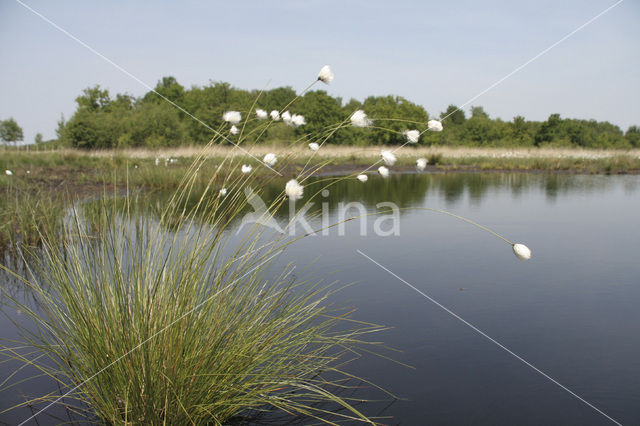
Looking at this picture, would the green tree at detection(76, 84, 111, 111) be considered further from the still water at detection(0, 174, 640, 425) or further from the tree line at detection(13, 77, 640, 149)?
the still water at detection(0, 174, 640, 425)

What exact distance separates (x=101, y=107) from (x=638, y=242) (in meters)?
44.5

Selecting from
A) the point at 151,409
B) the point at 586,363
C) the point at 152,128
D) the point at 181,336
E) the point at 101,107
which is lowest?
the point at 586,363

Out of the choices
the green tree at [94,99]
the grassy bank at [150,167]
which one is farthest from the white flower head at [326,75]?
the green tree at [94,99]

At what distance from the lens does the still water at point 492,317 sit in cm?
266

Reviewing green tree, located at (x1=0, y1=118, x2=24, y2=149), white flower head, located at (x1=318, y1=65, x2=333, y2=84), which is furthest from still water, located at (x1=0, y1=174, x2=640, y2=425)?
green tree, located at (x1=0, y1=118, x2=24, y2=149)

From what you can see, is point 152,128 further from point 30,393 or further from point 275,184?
point 30,393

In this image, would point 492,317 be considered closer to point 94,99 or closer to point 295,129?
point 295,129

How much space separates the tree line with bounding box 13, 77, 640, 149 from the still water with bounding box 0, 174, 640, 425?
17460 mm

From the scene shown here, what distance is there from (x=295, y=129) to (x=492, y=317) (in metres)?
22.3

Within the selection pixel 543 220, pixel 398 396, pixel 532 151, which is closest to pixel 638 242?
pixel 543 220

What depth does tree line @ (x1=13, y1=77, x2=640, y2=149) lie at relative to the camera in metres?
26.7

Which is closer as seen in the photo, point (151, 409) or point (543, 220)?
point (151, 409)

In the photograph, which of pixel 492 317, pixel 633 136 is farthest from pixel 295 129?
pixel 633 136

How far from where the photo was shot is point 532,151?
28812 millimetres
